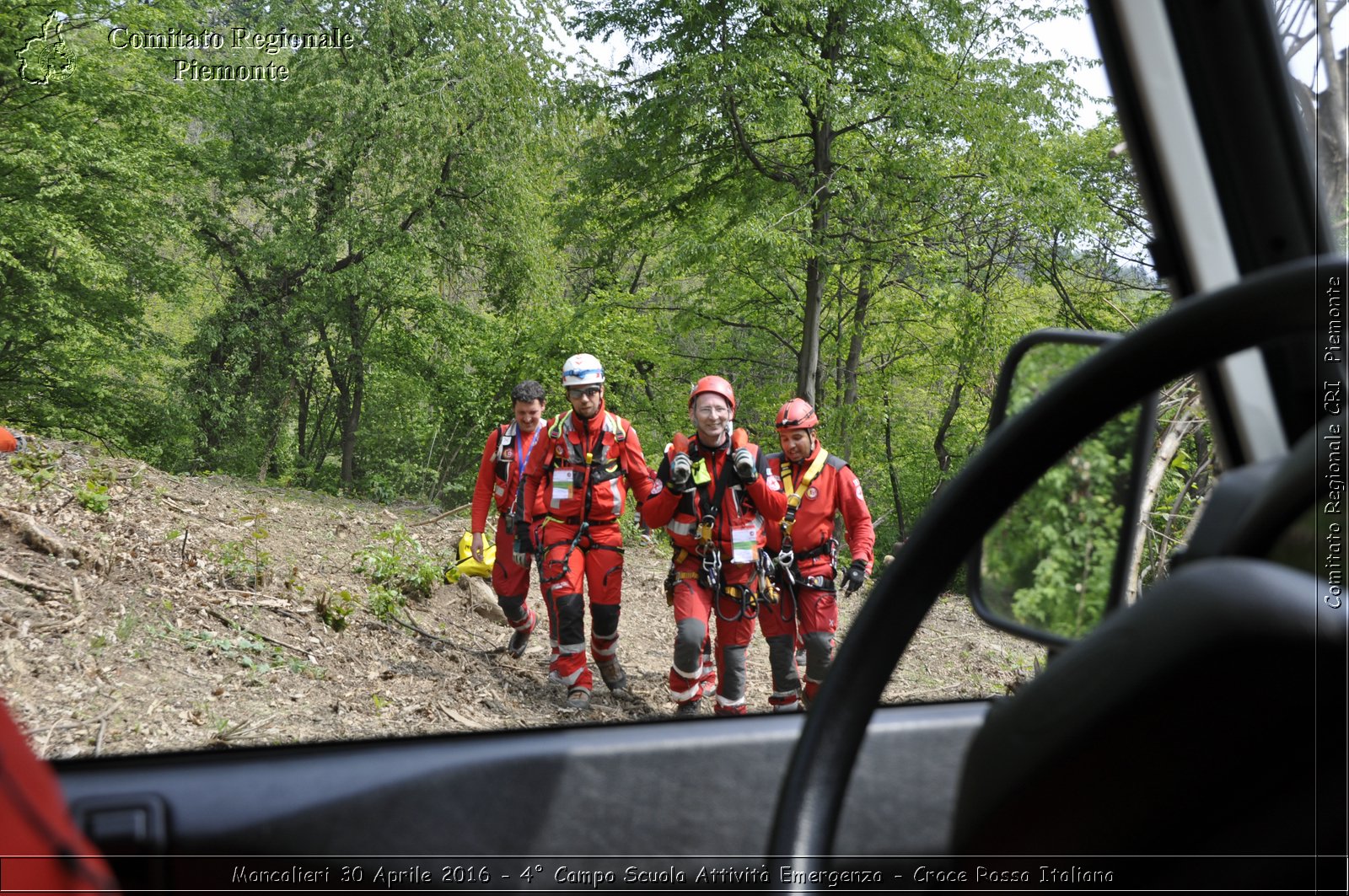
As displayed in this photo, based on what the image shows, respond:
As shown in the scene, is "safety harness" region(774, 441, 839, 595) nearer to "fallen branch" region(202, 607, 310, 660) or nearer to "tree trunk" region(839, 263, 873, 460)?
"fallen branch" region(202, 607, 310, 660)

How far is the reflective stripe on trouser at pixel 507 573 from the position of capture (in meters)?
7.60

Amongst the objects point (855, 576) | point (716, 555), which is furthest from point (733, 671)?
point (855, 576)

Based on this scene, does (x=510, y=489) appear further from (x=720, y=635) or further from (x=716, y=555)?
(x=720, y=635)

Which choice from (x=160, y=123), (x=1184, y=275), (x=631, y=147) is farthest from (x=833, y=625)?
(x=160, y=123)

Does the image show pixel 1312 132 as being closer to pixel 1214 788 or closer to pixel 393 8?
pixel 1214 788

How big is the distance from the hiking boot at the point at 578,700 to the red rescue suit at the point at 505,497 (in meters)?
1.14

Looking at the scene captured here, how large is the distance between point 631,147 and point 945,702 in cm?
1376

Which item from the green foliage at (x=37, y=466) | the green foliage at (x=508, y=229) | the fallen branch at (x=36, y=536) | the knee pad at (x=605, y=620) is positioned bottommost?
the knee pad at (x=605, y=620)

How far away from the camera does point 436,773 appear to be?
4.69ft

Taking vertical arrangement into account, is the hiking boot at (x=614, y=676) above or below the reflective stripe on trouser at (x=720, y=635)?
below

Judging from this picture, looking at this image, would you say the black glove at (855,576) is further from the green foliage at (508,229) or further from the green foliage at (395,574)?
the green foliage at (508,229)

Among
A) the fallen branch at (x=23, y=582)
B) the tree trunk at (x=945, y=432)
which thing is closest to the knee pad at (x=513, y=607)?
the fallen branch at (x=23, y=582)

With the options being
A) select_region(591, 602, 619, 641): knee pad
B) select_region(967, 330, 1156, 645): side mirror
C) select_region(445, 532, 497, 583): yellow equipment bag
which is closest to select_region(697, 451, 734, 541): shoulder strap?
select_region(591, 602, 619, 641): knee pad

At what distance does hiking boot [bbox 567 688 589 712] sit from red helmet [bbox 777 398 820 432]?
2.23 m
